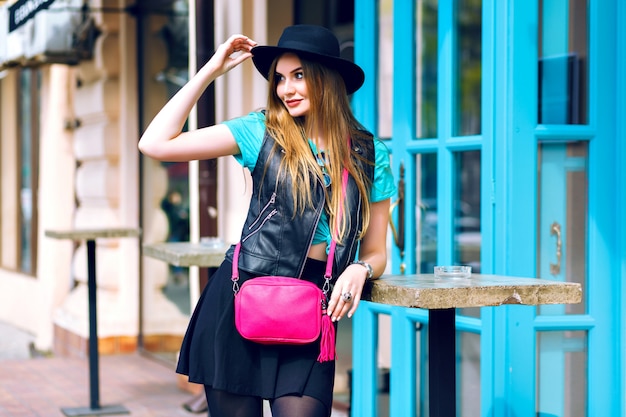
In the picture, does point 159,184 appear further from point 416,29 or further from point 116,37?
point 416,29

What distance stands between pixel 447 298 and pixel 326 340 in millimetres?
392

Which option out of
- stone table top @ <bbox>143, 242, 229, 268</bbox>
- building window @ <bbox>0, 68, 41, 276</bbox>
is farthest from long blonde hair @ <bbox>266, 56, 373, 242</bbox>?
building window @ <bbox>0, 68, 41, 276</bbox>

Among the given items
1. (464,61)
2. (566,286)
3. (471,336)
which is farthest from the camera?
(464,61)

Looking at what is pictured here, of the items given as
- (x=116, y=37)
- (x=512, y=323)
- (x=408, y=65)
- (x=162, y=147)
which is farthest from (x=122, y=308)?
(x=162, y=147)

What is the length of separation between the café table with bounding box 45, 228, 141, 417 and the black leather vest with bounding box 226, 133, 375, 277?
3119 mm

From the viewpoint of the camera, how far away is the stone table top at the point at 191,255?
4613mm

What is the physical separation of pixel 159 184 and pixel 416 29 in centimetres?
405

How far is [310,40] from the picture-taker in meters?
3.15

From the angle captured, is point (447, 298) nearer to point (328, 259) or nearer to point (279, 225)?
point (328, 259)

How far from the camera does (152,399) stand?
21.9 ft

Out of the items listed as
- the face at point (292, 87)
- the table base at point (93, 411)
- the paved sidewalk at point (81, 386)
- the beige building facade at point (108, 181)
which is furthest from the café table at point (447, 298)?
the beige building facade at point (108, 181)

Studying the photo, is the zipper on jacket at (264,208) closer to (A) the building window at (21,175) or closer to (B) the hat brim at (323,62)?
(B) the hat brim at (323,62)

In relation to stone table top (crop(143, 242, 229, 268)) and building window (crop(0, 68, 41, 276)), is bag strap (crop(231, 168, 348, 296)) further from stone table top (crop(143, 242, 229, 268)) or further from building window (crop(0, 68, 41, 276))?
building window (crop(0, 68, 41, 276))

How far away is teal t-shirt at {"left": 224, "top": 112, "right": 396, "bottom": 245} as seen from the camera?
3.12 meters
